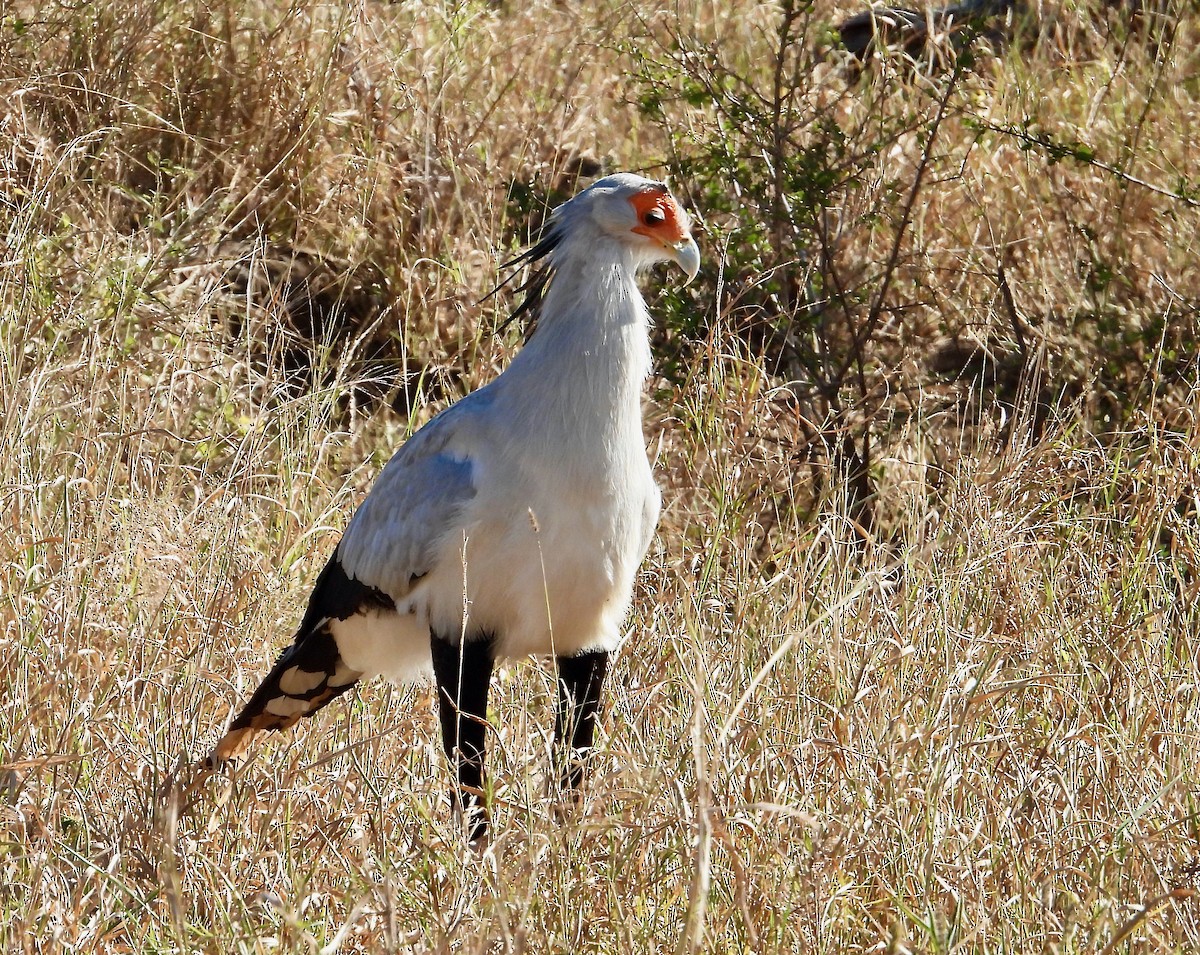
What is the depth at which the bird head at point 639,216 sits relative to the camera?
3131 mm

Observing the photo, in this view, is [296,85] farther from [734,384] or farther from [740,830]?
[740,830]

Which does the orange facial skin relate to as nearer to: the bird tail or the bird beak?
the bird beak

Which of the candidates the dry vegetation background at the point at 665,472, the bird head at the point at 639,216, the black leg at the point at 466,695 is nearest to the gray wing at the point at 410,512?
the black leg at the point at 466,695

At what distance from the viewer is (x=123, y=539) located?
12.6 ft

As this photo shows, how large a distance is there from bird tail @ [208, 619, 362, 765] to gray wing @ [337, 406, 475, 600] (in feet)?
0.62

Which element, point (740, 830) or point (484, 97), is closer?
point (740, 830)

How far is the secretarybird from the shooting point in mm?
3047

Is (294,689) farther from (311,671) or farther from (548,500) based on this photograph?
(548,500)

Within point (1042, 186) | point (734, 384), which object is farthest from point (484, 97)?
point (734, 384)

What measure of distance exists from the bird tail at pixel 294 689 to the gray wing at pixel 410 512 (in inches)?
7.4

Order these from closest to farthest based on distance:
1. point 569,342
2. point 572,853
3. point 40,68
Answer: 1. point 572,853
2. point 569,342
3. point 40,68

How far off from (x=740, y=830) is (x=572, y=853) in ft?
1.20

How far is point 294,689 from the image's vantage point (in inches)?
135

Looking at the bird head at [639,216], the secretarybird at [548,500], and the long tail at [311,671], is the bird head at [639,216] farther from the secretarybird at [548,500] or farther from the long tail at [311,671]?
the long tail at [311,671]
